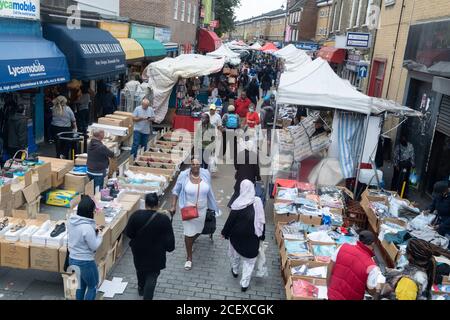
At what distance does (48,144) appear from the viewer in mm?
13047

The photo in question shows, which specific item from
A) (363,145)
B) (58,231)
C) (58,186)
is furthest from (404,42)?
(58,231)

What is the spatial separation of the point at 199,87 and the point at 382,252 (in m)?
15.0

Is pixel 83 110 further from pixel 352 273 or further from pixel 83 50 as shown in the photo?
pixel 352 273

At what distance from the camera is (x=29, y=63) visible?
9719 millimetres

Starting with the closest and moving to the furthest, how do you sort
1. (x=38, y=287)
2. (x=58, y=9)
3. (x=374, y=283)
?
(x=374, y=283) → (x=38, y=287) → (x=58, y=9)

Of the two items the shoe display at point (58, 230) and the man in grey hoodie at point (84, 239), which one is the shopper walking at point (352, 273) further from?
the shoe display at point (58, 230)

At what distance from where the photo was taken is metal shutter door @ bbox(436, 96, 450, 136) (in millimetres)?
10609

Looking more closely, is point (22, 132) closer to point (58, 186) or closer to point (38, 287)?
point (58, 186)

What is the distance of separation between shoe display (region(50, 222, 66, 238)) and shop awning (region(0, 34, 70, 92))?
144 inches

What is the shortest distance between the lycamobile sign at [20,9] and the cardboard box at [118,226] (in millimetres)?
5313

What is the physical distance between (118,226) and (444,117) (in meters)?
8.12

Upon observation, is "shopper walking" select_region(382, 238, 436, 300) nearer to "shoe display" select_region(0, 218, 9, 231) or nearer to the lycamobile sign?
"shoe display" select_region(0, 218, 9, 231)
